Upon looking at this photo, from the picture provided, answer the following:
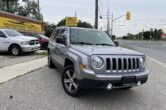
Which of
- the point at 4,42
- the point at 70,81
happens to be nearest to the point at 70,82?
the point at 70,81

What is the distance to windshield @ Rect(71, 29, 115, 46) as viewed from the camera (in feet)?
23.7

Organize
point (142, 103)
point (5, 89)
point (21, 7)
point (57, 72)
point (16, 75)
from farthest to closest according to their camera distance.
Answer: point (21, 7) → point (57, 72) → point (16, 75) → point (5, 89) → point (142, 103)

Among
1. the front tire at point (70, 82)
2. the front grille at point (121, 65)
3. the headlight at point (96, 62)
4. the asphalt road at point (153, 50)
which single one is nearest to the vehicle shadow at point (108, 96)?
the front tire at point (70, 82)

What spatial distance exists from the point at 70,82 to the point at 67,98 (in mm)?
417

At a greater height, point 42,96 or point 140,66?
point 140,66

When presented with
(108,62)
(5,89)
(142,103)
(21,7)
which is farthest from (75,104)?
(21,7)

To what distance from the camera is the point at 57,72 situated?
9297 millimetres

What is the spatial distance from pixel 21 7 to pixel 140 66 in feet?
208

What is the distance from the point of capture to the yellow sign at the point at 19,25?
2136cm

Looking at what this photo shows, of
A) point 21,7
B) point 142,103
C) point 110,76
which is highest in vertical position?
point 21,7

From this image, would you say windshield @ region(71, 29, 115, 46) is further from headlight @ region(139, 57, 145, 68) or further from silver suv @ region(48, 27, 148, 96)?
headlight @ region(139, 57, 145, 68)

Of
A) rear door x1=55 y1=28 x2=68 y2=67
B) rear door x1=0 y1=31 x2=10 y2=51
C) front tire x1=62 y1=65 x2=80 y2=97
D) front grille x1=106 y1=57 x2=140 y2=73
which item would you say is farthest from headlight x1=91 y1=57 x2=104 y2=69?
rear door x1=0 y1=31 x2=10 y2=51

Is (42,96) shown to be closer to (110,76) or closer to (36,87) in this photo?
(36,87)

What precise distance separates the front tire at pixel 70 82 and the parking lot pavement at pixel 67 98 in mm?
141
